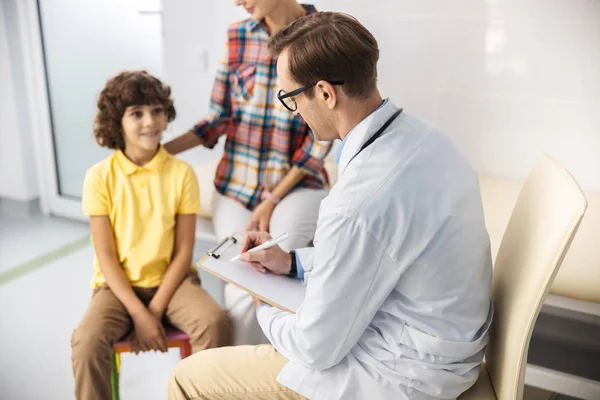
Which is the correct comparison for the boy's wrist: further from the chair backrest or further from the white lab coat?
the chair backrest

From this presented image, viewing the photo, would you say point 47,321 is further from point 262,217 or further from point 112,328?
point 262,217

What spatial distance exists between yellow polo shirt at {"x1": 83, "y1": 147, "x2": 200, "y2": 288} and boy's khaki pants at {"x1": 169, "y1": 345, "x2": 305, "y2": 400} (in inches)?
20.4

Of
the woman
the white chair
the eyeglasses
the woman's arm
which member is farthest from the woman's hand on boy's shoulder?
the white chair

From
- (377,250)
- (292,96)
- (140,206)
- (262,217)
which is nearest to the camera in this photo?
(377,250)

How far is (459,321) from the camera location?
1.08 metres

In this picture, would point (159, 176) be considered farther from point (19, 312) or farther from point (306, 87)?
point (19, 312)

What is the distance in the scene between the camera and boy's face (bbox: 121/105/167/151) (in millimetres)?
1740

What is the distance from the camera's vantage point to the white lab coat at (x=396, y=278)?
1013mm

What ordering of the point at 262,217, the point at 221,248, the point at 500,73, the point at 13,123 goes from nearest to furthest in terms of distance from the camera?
the point at 221,248, the point at 262,217, the point at 500,73, the point at 13,123

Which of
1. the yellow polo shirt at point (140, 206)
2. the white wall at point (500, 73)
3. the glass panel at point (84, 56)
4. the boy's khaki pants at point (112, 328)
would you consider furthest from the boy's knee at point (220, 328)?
the glass panel at point (84, 56)

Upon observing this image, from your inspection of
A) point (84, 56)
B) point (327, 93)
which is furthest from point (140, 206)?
point (84, 56)

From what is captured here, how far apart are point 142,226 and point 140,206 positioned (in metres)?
0.06

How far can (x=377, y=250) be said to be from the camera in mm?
1010

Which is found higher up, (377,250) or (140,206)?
(377,250)
